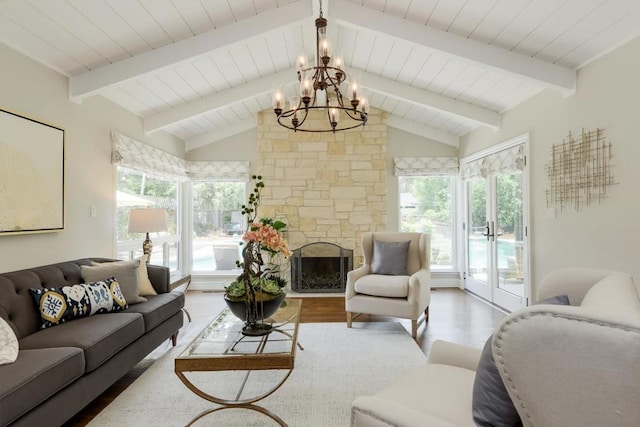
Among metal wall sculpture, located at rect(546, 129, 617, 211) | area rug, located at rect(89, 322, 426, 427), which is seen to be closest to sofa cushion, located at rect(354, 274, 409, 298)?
area rug, located at rect(89, 322, 426, 427)

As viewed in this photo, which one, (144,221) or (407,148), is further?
(407,148)

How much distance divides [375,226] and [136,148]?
345 cm

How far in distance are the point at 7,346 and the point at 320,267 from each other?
165 inches

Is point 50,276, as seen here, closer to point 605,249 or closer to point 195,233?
point 195,233

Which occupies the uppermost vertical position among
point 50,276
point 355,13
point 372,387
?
point 355,13

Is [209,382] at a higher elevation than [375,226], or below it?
below

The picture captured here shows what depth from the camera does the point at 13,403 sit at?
61.3 inches

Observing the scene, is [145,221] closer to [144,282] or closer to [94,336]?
[144,282]

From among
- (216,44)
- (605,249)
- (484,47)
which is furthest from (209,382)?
(484,47)

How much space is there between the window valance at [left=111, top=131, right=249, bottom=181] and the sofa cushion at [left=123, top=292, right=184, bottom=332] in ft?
5.28

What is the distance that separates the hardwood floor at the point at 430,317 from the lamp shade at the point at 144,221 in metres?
1.19

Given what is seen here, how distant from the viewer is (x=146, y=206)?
4.72m

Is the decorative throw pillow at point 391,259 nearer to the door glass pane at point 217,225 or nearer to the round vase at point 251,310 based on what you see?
the round vase at point 251,310

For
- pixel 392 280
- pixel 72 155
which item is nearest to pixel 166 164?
pixel 72 155
